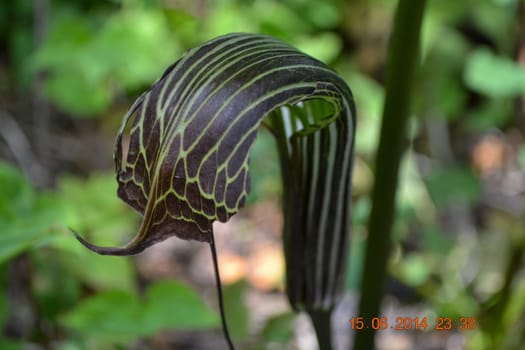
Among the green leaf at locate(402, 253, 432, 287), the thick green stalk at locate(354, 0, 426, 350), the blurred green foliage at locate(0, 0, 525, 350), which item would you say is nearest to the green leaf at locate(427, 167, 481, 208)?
the blurred green foliage at locate(0, 0, 525, 350)

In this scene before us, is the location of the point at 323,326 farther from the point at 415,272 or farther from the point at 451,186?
the point at 451,186

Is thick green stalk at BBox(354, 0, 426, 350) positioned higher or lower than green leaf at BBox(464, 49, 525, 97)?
higher

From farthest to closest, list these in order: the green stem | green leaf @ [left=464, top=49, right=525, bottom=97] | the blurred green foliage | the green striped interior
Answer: green leaf @ [left=464, top=49, right=525, bottom=97] → the blurred green foliage → the green stem → the green striped interior

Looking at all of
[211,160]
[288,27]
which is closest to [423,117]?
[288,27]

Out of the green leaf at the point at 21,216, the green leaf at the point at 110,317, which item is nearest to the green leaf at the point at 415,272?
the green leaf at the point at 110,317

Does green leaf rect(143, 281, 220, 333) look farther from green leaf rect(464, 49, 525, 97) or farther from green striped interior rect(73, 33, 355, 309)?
green leaf rect(464, 49, 525, 97)

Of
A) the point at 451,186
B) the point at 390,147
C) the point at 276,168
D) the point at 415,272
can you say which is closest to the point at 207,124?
the point at 390,147

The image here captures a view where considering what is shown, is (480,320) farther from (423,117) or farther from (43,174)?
(43,174)
